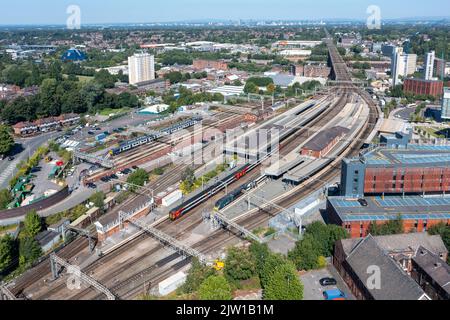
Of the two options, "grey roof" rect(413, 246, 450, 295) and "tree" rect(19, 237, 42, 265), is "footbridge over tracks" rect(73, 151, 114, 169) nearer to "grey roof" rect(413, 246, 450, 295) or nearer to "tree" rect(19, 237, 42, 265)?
"tree" rect(19, 237, 42, 265)

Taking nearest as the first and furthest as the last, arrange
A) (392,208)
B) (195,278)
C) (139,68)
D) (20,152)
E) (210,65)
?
(195,278) < (392,208) < (20,152) < (139,68) < (210,65)

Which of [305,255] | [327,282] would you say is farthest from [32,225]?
[327,282]

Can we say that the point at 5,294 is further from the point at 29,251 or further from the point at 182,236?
the point at 182,236

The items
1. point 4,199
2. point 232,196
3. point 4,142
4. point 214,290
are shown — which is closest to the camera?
point 214,290

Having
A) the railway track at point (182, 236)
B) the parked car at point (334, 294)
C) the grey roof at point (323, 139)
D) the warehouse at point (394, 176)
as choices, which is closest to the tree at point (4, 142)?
the railway track at point (182, 236)

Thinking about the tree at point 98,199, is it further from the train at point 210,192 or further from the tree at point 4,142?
the tree at point 4,142

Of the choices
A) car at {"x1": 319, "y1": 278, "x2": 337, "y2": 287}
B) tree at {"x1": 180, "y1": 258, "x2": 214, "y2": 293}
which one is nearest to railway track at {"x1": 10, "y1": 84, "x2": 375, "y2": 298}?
tree at {"x1": 180, "y1": 258, "x2": 214, "y2": 293}
